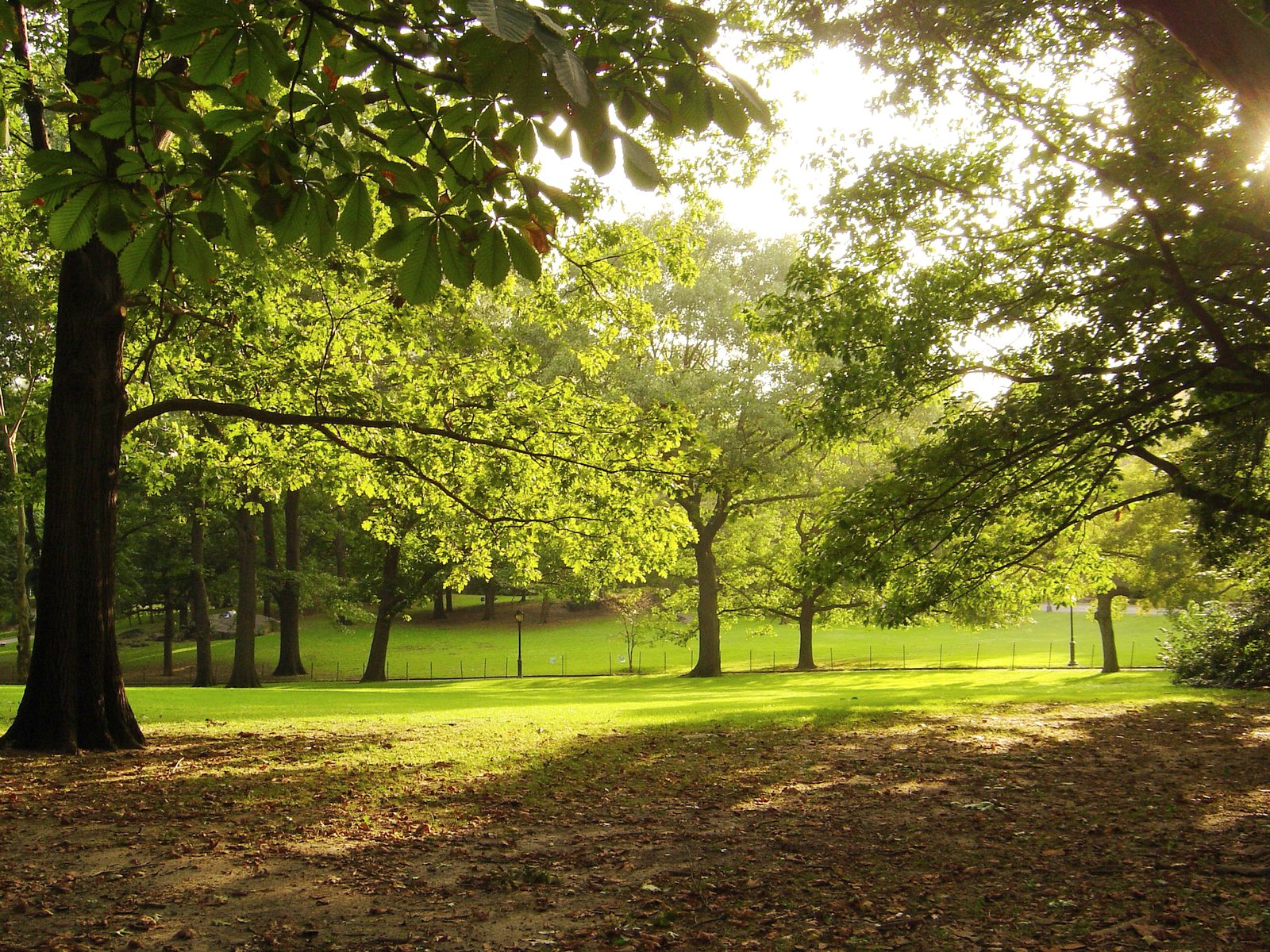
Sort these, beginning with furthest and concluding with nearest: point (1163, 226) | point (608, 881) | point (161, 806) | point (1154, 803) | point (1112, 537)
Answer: point (1112, 537) → point (1163, 226) → point (1154, 803) → point (161, 806) → point (608, 881)

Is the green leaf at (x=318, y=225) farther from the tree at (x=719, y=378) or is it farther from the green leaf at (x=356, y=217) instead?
the tree at (x=719, y=378)

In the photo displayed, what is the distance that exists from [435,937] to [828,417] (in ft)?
27.7

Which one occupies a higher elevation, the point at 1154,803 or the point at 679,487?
the point at 679,487

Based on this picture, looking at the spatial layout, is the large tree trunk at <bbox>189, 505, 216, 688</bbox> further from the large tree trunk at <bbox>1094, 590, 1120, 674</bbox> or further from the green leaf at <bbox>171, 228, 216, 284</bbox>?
the green leaf at <bbox>171, 228, 216, 284</bbox>

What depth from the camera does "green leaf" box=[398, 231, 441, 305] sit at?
288cm

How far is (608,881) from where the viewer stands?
17.9ft

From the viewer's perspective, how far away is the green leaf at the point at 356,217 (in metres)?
3.09

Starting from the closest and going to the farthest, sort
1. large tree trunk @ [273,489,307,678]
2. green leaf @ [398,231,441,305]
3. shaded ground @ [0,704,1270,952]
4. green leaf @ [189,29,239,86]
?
green leaf @ [189,29,239,86]
green leaf @ [398,231,441,305]
shaded ground @ [0,704,1270,952]
large tree trunk @ [273,489,307,678]

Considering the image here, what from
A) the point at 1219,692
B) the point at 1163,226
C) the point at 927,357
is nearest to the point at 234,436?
the point at 927,357

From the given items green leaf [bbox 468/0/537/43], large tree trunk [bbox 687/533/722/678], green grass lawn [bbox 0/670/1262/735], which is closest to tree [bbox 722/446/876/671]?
large tree trunk [bbox 687/533/722/678]

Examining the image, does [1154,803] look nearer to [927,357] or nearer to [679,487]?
[927,357]

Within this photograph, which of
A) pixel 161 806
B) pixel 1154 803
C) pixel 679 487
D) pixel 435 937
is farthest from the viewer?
pixel 679 487

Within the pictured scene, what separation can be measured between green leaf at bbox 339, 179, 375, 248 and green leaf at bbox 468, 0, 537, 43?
4.48 feet

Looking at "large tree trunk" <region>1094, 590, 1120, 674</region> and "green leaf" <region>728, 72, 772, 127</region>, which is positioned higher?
"green leaf" <region>728, 72, 772, 127</region>
